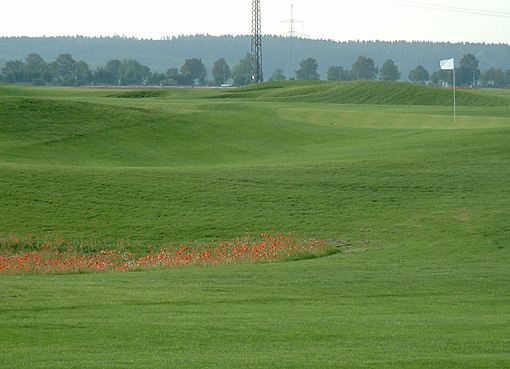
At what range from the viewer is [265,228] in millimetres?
21859

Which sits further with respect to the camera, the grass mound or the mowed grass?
the grass mound

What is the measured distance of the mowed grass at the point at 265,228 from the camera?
9148mm

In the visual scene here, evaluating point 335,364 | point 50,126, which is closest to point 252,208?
point 335,364

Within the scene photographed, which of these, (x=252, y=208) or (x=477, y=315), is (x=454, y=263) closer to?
(x=477, y=315)

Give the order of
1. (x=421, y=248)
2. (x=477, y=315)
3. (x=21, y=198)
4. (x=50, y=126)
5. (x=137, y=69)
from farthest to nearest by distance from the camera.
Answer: (x=137, y=69)
(x=50, y=126)
(x=21, y=198)
(x=421, y=248)
(x=477, y=315)

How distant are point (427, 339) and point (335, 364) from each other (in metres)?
1.78

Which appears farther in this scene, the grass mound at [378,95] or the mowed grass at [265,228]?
the grass mound at [378,95]

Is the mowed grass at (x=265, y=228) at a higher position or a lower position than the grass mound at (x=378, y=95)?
lower

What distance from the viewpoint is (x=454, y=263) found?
670 inches

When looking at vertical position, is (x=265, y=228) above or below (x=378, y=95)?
below

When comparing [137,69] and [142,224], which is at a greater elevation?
[137,69]

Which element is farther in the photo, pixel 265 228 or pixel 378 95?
pixel 378 95

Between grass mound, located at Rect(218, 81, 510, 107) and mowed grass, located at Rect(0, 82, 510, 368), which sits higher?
grass mound, located at Rect(218, 81, 510, 107)

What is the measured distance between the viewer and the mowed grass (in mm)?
9148
